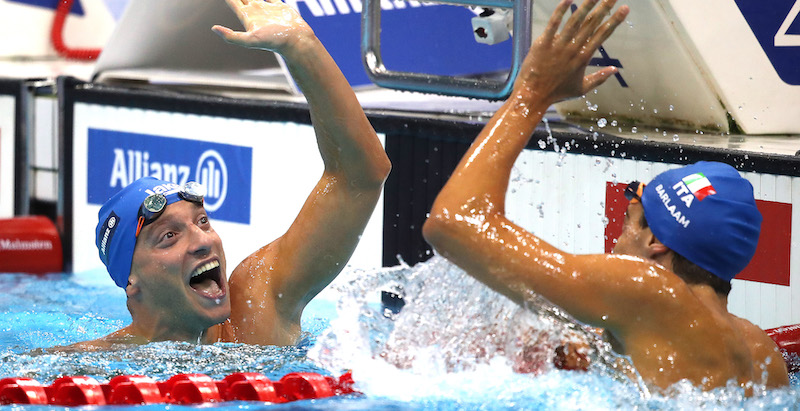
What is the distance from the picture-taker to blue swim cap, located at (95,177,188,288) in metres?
2.64

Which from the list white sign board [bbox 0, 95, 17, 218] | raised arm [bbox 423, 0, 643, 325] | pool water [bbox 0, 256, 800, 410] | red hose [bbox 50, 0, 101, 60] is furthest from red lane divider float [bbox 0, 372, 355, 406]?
red hose [bbox 50, 0, 101, 60]

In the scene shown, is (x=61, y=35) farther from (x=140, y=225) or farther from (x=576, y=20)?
(x=576, y=20)

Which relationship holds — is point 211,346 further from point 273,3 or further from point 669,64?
point 669,64

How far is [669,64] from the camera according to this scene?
360cm

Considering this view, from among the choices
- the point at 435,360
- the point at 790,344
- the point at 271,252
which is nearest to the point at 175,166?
the point at 271,252

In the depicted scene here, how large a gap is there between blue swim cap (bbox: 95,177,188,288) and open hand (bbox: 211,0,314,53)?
0.45 metres

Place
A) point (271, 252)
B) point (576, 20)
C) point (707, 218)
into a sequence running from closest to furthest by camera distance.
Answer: point (576, 20) → point (707, 218) → point (271, 252)

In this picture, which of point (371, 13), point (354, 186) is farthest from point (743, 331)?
point (371, 13)

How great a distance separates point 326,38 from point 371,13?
88cm

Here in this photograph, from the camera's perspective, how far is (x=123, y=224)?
2643mm

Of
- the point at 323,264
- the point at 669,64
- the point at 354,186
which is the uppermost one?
the point at 669,64

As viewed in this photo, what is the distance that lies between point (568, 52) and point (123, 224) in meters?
1.17

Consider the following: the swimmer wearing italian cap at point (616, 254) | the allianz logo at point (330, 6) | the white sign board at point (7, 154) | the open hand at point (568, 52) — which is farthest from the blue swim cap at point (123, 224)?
the white sign board at point (7, 154)

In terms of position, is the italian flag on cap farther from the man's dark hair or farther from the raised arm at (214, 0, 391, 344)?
the raised arm at (214, 0, 391, 344)
